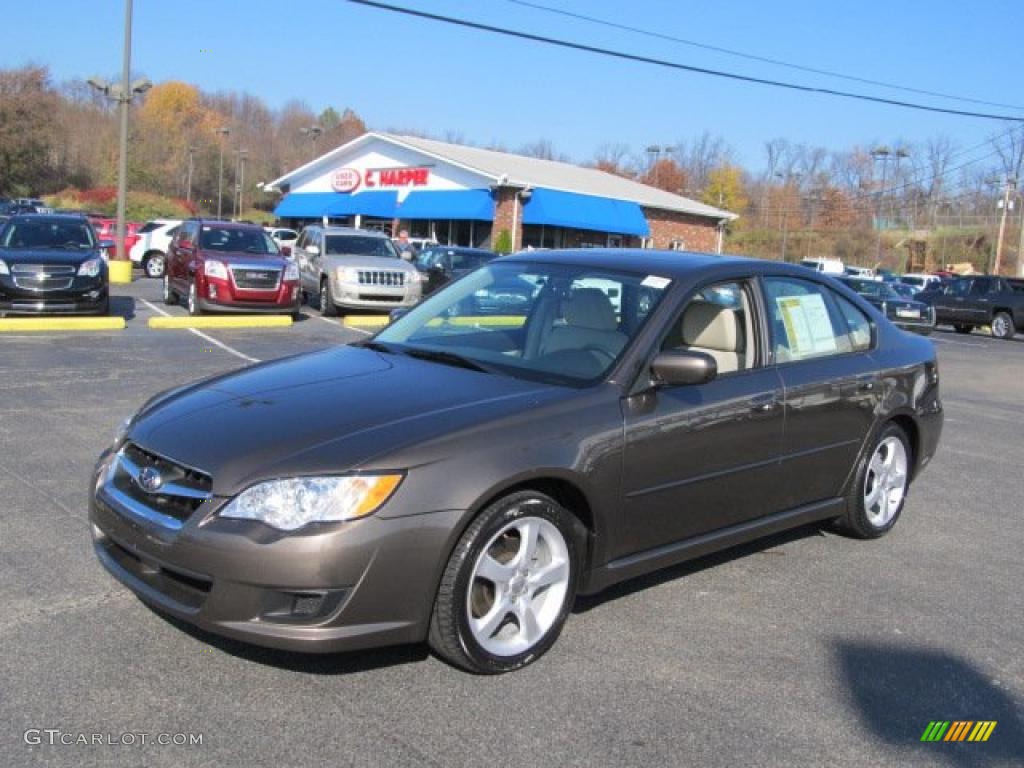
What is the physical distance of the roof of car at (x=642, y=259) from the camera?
482 cm

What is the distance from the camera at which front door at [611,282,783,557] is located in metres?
4.17

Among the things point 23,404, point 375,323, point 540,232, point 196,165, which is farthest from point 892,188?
point 23,404

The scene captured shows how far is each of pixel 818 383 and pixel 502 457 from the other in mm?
2242

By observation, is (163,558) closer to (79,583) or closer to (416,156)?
(79,583)

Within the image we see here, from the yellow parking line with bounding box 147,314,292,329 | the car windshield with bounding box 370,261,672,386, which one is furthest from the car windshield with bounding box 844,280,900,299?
the car windshield with bounding box 370,261,672,386

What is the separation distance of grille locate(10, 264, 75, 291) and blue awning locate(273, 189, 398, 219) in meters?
28.5

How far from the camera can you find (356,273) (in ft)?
59.0

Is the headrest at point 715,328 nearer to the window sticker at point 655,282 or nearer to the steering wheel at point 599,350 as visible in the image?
the window sticker at point 655,282

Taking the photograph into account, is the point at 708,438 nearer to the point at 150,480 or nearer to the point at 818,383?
the point at 818,383

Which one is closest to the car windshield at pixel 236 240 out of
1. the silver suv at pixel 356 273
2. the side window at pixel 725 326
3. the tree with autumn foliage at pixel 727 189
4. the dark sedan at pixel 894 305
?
the silver suv at pixel 356 273

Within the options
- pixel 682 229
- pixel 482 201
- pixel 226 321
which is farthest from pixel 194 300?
pixel 682 229

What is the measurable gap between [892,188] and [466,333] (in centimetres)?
8436

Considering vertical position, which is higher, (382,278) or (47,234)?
(47,234)

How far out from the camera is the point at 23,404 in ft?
27.2
